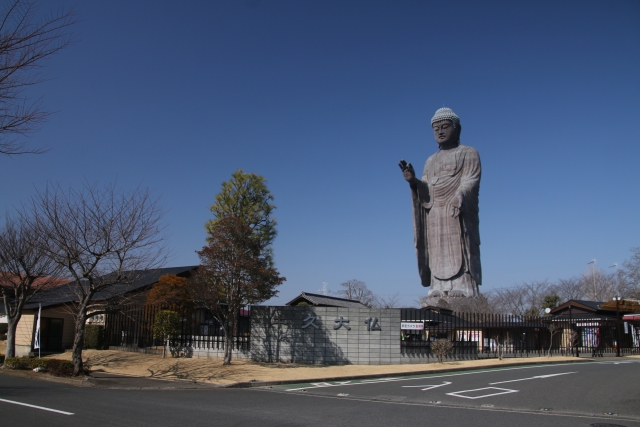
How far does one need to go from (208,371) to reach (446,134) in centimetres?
3507

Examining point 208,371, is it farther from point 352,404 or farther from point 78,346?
Result: point 352,404

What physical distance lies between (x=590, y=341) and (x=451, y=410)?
95.6ft

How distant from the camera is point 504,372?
56.4 ft

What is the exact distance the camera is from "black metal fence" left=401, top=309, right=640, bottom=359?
66.8 feet

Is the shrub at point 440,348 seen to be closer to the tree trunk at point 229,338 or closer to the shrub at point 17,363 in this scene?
the tree trunk at point 229,338

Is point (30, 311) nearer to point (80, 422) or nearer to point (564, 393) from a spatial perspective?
point (80, 422)

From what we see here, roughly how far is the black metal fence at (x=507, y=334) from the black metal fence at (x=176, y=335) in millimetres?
6501

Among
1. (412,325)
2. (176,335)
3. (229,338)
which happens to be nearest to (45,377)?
(176,335)

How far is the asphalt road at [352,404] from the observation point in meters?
8.56

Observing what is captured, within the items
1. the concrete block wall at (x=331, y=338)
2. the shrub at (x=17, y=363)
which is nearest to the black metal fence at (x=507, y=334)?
the concrete block wall at (x=331, y=338)

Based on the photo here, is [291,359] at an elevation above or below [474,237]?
below

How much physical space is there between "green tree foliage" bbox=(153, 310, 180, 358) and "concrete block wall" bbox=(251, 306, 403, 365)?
10.7 ft

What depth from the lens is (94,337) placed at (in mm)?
22156

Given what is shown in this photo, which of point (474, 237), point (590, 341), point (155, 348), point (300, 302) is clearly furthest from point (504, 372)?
point (474, 237)
